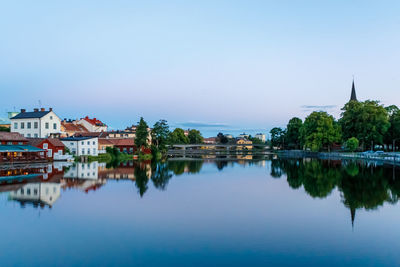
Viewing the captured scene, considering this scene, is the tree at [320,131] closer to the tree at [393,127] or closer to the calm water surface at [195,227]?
the tree at [393,127]

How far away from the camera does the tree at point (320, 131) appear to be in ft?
244

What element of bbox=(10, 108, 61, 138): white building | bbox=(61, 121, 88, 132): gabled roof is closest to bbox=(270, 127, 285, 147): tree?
bbox=(61, 121, 88, 132): gabled roof

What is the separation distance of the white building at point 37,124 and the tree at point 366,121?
56.9 m

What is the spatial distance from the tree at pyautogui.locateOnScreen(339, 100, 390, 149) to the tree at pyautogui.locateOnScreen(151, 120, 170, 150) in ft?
126

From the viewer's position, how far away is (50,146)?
1833 inches

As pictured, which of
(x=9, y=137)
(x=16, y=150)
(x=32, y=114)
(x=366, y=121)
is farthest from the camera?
(x=366, y=121)

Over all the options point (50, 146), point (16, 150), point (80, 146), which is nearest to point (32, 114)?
point (80, 146)

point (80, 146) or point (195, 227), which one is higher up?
point (80, 146)

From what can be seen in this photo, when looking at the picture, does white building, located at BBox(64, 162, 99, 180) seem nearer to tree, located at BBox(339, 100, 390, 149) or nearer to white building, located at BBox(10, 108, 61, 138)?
white building, located at BBox(10, 108, 61, 138)

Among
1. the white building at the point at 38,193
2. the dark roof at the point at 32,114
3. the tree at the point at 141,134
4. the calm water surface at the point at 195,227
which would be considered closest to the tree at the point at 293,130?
the tree at the point at 141,134


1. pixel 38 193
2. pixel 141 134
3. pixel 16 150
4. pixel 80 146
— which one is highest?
pixel 141 134

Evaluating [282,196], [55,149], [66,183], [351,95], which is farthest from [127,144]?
[351,95]

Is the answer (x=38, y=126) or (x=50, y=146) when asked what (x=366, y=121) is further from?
(x=38, y=126)

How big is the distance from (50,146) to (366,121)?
5820 centimetres
